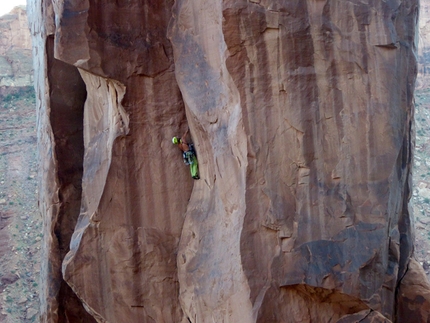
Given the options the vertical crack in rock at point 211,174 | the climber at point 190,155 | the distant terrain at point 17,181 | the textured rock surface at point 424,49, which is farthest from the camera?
the textured rock surface at point 424,49

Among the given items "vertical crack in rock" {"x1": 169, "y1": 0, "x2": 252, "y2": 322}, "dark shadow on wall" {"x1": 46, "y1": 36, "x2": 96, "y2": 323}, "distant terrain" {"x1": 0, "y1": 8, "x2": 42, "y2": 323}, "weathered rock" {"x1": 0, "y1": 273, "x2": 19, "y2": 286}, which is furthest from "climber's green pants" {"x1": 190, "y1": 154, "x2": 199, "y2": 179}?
"weathered rock" {"x1": 0, "y1": 273, "x2": 19, "y2": 286}

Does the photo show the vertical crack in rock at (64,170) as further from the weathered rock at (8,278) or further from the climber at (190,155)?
the weathered rock at (8,278)

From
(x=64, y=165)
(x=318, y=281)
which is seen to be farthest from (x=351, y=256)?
(x=64, y=165)

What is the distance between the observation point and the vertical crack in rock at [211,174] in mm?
6137

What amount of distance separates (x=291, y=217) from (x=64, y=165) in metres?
4.84

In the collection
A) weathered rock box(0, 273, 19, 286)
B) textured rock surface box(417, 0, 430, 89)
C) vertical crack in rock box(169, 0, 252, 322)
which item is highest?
textured rock surface box(417, 0, 430, 89)

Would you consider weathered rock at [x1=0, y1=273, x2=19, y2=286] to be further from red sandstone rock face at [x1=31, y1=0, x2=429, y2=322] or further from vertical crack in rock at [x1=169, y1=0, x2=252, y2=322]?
vertical crack in rock at [x1=169, y1=0, x2=252, y2=322]

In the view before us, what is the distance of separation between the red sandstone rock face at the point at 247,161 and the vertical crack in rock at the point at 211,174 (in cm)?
2

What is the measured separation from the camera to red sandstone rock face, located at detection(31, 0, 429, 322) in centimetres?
582

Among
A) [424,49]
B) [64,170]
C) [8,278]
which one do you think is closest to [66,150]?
[64,170]

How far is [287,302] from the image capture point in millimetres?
6059

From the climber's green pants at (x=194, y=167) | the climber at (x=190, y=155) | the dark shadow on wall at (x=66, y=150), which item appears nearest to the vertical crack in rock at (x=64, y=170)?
the dark shadow on wall at (x=66, y=150)

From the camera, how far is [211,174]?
7.05 metres

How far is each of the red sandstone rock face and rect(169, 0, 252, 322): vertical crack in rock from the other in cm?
2
